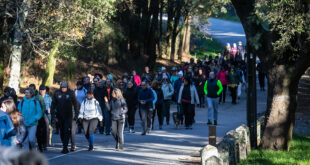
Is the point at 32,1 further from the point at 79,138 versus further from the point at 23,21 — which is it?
the point at 79,138

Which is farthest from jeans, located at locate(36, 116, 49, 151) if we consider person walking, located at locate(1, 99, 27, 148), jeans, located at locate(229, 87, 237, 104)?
jeans, located at locate(229, 87, 237, 104)

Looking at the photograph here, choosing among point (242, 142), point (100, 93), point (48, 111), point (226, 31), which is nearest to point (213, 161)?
point (242, 142)

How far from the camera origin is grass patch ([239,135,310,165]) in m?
11.2

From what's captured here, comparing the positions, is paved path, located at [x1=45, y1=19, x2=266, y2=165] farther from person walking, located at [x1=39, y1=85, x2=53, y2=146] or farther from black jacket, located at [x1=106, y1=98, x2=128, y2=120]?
black jacket, located at [x1=106, y1=98, x2=128, y2=120]

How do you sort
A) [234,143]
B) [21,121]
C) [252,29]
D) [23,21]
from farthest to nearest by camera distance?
1. [23,21]
2. [252,29]
3. [234,143]
4. [21,121]

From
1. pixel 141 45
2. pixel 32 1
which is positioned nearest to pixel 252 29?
pixel 32 1

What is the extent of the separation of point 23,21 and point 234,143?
39.5ft

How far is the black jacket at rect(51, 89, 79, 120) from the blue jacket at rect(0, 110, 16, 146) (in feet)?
17.3

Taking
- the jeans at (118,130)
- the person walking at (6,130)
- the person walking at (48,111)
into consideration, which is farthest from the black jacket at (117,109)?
the person walking at (6,130)

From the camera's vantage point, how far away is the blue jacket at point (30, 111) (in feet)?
39.5

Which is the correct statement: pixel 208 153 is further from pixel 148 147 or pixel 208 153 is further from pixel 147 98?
pixel 147 98

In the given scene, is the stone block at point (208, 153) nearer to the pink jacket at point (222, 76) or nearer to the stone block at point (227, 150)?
the stone block at point (227, 150)

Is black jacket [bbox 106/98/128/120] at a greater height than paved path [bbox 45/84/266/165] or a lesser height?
greater

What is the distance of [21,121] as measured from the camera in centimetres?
948
